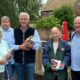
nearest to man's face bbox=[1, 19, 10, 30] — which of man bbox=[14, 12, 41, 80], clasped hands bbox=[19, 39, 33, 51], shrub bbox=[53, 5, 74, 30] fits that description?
man bbox=[14, 12, 41, 80]

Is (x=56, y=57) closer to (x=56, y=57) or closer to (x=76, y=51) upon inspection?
(x=56, y=57)

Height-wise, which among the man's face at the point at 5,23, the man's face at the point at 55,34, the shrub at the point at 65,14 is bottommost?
the shrub at the point at 65,14

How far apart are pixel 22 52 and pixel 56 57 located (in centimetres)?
71

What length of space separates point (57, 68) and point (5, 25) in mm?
1502

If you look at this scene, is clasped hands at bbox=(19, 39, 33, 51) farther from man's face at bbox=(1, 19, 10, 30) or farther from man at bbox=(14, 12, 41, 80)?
man's face at bbox=(1, 19, 10, 30)

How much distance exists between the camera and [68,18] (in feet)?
81.0

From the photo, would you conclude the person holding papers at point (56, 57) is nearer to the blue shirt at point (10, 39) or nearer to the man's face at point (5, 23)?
the blue shirt at point (10, 39)

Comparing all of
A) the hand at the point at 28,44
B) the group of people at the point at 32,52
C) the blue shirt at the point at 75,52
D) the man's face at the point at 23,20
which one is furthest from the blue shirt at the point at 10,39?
the blue shirt at the point at 75,52

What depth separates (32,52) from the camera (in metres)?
6.63

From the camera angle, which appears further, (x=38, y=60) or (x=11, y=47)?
(x=38, y=60)

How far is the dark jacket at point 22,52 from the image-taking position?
21.7 feet

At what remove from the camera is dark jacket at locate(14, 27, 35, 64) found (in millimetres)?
6609

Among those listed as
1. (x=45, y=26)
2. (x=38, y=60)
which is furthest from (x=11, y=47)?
(x=45, y=26)

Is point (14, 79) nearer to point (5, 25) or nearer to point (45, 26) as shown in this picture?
point (5, 25)
